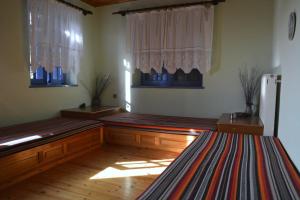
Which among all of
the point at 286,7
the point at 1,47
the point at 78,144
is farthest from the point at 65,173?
the point at 286,7

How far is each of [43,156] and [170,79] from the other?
2.40 metres

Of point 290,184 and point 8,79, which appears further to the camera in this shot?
point 8,79

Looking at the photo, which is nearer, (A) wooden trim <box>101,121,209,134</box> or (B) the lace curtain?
(A) wooden trim <box>101,121,209,134</box>

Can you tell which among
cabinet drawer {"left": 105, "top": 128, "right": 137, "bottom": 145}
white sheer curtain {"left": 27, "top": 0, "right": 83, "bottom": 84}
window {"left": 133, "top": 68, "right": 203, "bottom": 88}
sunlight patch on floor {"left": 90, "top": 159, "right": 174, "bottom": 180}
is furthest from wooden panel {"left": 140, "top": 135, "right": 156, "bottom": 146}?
white sheer curtain {"left": 27, "top": 0, "right": 83, "bottom": 84}

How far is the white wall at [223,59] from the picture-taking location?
3406 mm

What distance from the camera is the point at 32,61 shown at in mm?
3189

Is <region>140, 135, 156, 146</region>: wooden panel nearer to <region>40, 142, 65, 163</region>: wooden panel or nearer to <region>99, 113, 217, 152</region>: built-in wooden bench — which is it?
<region>99, 113, 217, 152</region>: built-in wooden bench

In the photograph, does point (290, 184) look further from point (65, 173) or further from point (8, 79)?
point (8, 79)

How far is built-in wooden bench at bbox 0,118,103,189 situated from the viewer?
2.27 meters

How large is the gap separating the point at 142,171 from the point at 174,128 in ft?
2.63

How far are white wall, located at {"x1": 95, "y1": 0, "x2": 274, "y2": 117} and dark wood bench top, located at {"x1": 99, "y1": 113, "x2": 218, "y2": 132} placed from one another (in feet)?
0.94

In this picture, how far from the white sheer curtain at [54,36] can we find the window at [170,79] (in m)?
1.20

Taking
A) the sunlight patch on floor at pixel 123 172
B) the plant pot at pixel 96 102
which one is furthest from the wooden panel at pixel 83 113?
the sunlight patch on floor at pixel 123 172

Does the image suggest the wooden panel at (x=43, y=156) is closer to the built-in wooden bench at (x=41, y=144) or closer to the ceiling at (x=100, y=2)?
the built-in wooden bench at (x=41, y=144)
